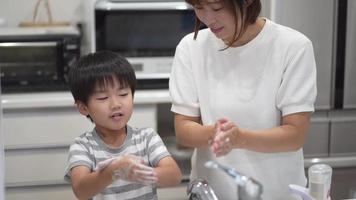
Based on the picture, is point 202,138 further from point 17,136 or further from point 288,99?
point 17,136

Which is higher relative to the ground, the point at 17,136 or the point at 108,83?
the point at 108,83

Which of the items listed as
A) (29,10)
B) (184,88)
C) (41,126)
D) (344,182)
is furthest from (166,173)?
(29,10)

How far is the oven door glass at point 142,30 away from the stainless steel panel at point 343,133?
0.68m

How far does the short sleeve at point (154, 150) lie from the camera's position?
3.29 ft

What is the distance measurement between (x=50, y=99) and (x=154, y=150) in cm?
105

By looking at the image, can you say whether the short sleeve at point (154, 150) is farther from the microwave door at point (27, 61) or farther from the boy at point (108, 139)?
the microwave door at point (27, 61)

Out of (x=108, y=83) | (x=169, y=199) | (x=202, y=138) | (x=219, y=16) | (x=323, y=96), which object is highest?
(x=219, y=16)

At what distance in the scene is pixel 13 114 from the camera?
1974 millimetres

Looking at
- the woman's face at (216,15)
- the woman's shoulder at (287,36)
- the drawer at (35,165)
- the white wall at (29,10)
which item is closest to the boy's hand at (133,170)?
the woman's face at (216,15)

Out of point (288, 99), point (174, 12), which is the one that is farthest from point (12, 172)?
point (288, 99)

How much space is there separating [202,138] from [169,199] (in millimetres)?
902

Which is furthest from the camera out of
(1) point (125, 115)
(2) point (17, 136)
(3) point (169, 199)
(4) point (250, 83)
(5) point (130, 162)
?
(2) point (17, 136)

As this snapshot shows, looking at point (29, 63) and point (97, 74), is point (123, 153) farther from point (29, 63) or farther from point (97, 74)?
point (29, 63)

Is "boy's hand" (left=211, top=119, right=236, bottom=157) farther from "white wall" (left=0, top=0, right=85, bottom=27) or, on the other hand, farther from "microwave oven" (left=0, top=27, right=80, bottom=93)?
"white wall" (left=0, top=0, right=85, bottom=27)
